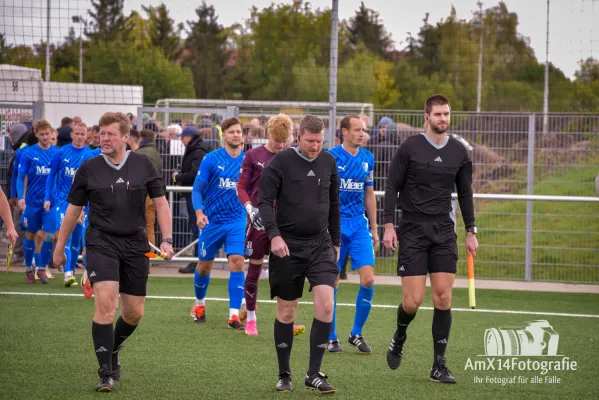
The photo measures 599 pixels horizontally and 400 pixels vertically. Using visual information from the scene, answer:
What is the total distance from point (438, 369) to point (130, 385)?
2.50 metres

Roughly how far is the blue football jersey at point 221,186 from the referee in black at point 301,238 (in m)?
2.97

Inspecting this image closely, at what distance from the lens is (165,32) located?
58.3 ft

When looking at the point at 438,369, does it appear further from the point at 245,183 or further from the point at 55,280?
the point at 55,280

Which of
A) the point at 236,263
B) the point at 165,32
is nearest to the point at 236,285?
the point at 236,263

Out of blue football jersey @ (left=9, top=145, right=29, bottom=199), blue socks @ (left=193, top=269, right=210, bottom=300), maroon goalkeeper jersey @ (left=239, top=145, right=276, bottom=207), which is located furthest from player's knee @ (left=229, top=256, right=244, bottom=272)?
blue football jersey @ (left=9, top=145, right=29, bottom=199)

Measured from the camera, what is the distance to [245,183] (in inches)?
356

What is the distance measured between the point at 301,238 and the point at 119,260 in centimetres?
141

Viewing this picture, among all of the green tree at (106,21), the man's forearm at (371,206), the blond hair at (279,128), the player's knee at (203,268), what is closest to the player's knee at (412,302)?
the man's forearm at (371,206)

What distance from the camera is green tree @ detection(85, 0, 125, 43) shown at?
15.0 metres

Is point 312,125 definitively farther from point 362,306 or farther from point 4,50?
point 4,50

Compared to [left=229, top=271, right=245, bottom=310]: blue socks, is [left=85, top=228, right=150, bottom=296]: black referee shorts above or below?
above

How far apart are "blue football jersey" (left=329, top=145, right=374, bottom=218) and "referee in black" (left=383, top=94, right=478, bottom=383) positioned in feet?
4.03

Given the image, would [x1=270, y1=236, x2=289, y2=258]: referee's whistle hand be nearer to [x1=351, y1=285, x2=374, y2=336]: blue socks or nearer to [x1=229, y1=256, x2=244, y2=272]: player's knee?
[x1=351, y1=285, x2=374, y2=336]: blue socks

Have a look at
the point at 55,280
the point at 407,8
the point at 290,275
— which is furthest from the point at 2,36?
the point at 290,275
